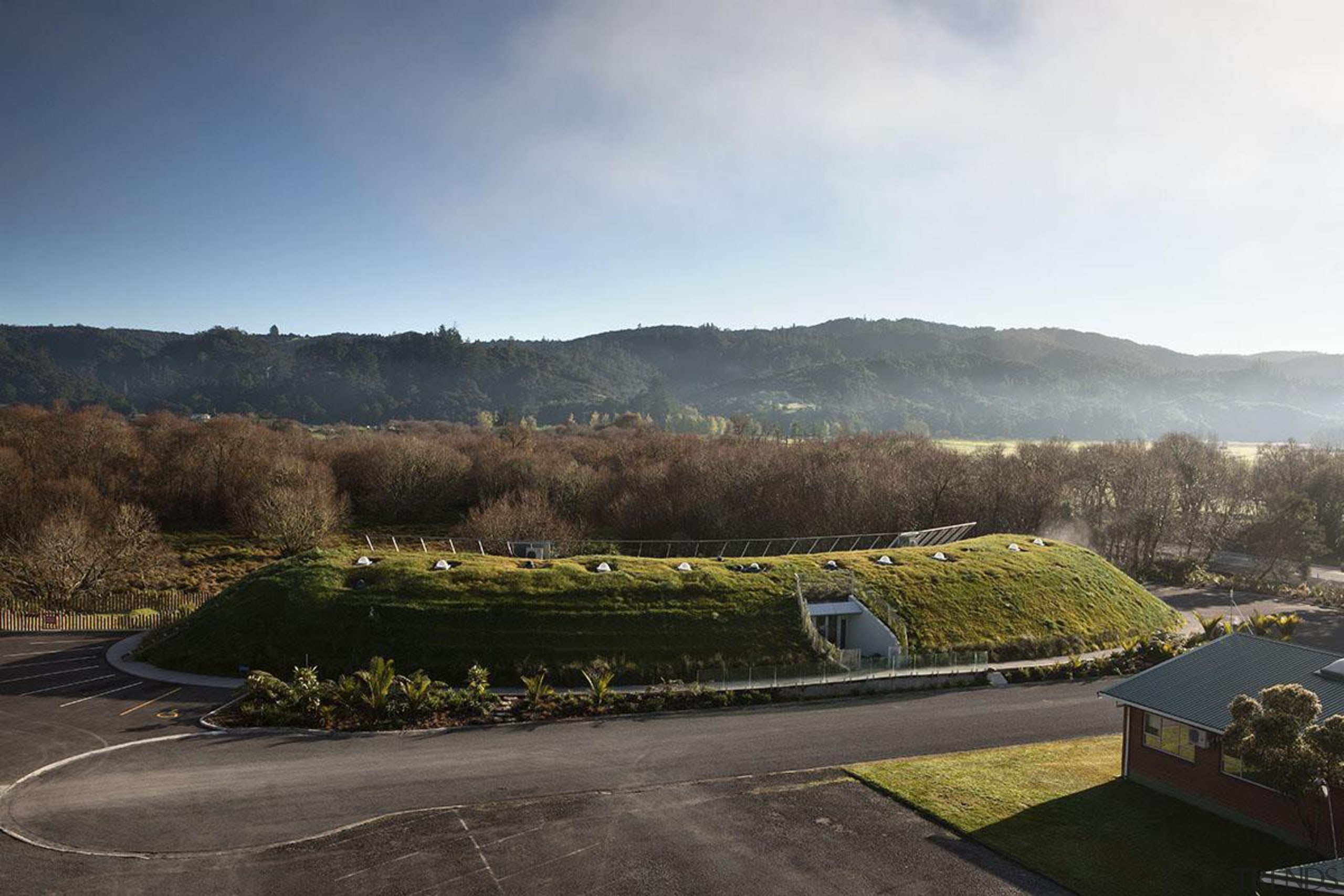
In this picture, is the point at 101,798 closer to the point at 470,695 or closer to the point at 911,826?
the point at 470,695

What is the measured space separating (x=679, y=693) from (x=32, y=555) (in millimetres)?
45197

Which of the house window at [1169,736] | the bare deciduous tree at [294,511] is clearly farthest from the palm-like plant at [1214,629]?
the bare deciduous tree at [294,511]

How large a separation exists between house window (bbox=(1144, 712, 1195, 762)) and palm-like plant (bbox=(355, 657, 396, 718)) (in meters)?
25.8

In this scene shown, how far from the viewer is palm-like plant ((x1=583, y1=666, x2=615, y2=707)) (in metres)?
32.1

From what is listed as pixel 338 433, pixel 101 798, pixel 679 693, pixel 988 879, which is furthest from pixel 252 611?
pixel 338 433

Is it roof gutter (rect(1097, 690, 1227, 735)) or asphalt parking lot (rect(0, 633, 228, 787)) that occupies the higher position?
roof gutter (rect(1097, 690, 1227, 735))

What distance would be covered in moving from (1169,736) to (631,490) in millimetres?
62489

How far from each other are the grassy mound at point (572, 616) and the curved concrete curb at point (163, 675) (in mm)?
531

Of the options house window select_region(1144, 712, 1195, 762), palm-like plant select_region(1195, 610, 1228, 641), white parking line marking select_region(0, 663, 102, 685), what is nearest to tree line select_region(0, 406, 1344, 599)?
white parking line marking select_region(0, 663, 102, 685)

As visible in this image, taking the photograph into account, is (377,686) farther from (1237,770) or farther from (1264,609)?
(1264,609)

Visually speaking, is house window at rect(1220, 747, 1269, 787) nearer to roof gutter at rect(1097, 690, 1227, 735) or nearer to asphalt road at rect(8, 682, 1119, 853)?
roof gutter at rect(1097, 690, 1227, 735)

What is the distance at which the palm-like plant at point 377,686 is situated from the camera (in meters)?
29.7

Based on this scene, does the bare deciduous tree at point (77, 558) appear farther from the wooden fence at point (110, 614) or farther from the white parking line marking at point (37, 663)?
the white parking line marking at point (37, 663)

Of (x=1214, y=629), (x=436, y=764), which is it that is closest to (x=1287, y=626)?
(x=1214, y=629)
